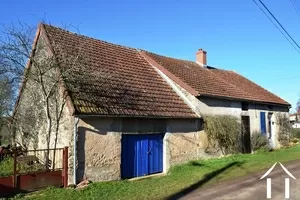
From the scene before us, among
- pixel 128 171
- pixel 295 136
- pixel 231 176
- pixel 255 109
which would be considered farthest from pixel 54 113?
pixel 295 136

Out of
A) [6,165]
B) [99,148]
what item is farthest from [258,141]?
[6,165]

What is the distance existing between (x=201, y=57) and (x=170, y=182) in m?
15.3

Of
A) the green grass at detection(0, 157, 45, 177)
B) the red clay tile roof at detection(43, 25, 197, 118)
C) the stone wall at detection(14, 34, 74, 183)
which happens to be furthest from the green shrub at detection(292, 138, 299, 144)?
the green grass at detection(0, 157, 45, 177)

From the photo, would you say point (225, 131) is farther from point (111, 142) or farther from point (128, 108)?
point (111, 142)

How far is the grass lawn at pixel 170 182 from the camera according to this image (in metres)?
10.2

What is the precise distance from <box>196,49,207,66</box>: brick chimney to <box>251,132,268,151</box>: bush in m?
6.69

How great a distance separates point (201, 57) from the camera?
2583 centimetres

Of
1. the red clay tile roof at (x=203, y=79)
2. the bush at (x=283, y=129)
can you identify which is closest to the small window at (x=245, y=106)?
the red clay tile roof at (x=203, y=79)

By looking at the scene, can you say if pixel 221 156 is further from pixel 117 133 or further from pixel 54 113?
pixel 54 113

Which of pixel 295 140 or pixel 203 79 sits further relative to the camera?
pixel 295 140

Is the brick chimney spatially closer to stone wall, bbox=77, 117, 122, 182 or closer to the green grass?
stone wall, bbox=77, 117, 122, 182

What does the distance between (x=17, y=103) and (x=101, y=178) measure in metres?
5.91

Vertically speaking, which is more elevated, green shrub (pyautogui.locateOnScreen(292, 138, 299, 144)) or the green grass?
green shrub (pyautogui.locateOnScreen(292, 138, 299, 144))

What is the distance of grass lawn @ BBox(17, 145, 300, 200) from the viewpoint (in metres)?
10.2
